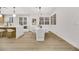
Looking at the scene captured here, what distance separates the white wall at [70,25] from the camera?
9.52 feet

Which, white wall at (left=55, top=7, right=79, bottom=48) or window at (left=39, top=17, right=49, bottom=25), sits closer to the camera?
window at (left=39, top=17, right=49, bottom=25)

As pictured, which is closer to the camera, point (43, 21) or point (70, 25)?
point (43, 21)

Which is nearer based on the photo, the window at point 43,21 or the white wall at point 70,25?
the window at point 43,21

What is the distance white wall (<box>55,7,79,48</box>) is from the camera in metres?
2.90

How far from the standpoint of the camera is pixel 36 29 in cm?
260

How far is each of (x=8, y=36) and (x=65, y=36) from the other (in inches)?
67.7

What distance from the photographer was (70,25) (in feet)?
10.4
